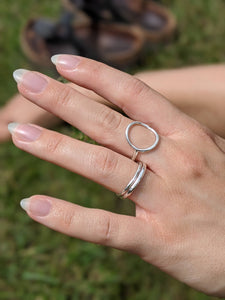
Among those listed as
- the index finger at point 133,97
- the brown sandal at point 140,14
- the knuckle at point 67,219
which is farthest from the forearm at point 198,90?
the brown sandal at point 140,14

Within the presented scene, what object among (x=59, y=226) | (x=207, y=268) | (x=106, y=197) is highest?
(x=59, y=226)

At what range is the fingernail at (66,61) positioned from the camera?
1.18 m

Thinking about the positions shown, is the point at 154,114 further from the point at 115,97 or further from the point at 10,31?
the point at 10,31

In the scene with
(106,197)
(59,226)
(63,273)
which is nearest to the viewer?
(59,226)

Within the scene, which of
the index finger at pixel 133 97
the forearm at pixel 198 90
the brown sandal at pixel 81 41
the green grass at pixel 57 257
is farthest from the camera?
the brown sandal at pixel 81 41

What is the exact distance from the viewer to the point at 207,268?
3.97 feet

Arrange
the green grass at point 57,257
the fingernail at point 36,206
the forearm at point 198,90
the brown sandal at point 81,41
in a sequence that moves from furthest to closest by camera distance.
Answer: the brown sandal at point 81,41 → the green grass at point 57,257 → the forearm at point 198,90 → the fingernail at point 36,206

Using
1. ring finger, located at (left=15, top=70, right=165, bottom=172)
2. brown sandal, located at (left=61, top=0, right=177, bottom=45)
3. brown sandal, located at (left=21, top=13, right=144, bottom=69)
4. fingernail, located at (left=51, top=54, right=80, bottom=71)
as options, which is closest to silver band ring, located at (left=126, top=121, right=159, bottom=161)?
ring finger, located at (left=15, top=70, right=165, bottom=172)

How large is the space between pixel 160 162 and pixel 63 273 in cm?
100

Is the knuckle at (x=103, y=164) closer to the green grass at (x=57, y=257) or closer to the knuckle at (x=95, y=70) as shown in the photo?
the knuckle at (x=95, y=70)

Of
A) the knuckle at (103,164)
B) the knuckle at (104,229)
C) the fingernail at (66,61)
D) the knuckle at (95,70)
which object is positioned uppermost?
the fingernail at (66,61)

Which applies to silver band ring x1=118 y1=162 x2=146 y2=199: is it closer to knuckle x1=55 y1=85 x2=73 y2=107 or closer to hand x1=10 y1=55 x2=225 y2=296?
hand x1=10 y1=55 x2=225 y2=296

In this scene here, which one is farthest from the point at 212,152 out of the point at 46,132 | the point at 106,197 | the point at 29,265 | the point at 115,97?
the point at 29,265

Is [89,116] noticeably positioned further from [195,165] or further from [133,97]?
[195,165]
